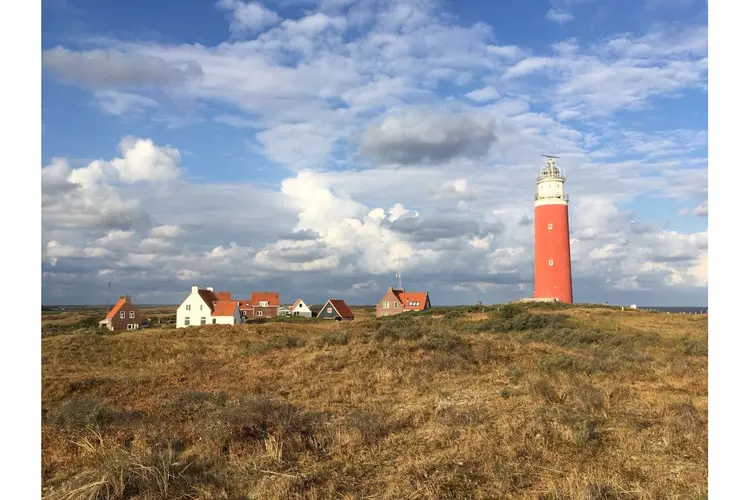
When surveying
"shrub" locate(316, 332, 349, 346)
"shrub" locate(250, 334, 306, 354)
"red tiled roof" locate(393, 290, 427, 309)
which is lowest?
"red tiled roof" locate(393, 290, 427, 309)

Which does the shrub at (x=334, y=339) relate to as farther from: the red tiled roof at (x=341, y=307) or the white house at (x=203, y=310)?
the red tiled roof at (x=341, y=307)

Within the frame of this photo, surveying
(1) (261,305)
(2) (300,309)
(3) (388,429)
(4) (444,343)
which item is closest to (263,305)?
(1) (261,305)

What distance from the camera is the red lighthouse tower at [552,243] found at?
4869cm

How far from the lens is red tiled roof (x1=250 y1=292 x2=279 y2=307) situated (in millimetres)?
63031

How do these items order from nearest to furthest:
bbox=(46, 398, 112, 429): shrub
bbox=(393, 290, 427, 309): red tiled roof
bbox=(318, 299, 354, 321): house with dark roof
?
bbox=(46, 398, 112, 429): shrub → bbox=(318, 299, 354, 321): house with dark roof → bbox=(393, 290, 427, 309): red tiled roof

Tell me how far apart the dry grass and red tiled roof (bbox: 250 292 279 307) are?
47.0 metres

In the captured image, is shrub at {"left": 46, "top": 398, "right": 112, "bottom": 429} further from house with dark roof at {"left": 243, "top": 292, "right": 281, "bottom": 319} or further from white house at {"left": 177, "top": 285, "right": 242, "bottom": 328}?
house with dark roof at {"left": 243, "top": 292, "right": 281, "bottom": 319}

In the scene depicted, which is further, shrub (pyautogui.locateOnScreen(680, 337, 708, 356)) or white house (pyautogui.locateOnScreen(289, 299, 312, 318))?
white house (pyautogui.locateOnScreen(289, 299, 312, 318))

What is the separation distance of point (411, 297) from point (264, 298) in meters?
18.3

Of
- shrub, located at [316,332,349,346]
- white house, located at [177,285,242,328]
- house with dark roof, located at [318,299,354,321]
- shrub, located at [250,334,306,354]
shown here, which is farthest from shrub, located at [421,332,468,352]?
house with dark roof, located at [318,299,354,321]

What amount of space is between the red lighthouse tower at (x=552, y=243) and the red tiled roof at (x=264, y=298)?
31390mm

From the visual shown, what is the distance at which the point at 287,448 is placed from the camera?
7488 millimetres
